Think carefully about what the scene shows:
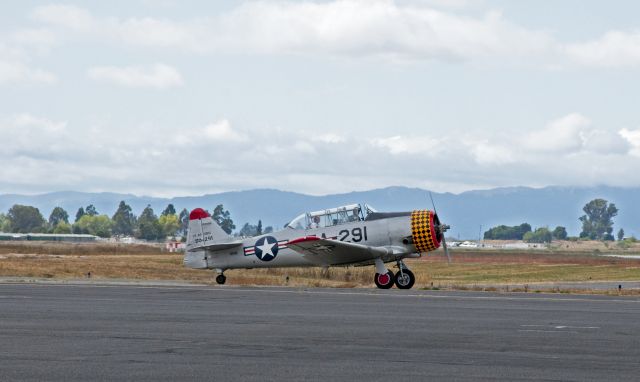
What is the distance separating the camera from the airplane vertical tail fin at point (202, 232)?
3781 centimetres

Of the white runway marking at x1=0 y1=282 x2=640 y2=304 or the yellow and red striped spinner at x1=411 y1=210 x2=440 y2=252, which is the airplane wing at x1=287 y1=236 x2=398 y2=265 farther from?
the white runway marking at x1=0 y1=282 x2=640 y2=304

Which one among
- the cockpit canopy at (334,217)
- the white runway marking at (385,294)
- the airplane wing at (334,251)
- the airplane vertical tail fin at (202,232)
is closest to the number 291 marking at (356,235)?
the cockpit canopy at (334,217)

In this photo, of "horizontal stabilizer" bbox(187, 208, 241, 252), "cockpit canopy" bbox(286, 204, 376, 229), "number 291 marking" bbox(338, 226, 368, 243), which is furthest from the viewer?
"horizontal stabilizer" bbox(187, 208, 241, 252)

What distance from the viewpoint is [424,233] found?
112 feet

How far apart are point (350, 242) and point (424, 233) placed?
2.31 m


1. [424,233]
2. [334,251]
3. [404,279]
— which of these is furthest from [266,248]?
[424,233]

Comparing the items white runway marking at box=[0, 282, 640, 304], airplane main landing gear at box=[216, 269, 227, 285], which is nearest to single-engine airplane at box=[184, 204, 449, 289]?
airplane main landing gear at box=[216, 269, 227, 285]

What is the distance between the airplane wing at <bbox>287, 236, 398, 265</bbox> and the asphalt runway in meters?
5.97

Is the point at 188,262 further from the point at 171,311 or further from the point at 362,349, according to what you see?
the point at 362,349

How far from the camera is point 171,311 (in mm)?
22156

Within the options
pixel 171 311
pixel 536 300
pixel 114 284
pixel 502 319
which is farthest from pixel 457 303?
pixel 114 284

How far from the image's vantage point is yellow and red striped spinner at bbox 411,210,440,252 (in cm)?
3419

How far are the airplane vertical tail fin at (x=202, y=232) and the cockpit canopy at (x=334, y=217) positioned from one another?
3328 mm

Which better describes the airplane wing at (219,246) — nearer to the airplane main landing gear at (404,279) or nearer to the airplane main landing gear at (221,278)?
the airplane main landing gear at (221,278)
